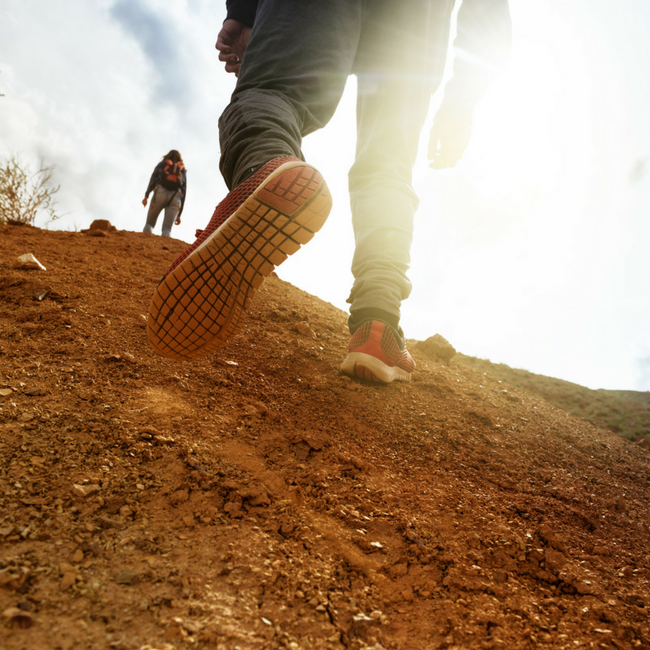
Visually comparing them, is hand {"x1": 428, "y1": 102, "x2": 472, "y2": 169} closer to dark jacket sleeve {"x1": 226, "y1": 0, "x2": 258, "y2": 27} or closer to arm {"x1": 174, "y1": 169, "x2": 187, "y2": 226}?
dark jacket sleeve {"x1": 226, "y1": 0, "x2": 258, "y2": 27}

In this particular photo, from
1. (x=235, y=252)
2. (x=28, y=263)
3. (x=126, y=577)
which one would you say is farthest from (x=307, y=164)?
(x=28, y=263)

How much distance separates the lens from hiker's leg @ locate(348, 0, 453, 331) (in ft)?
4.73

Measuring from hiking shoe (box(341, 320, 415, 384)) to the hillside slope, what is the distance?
192 cm

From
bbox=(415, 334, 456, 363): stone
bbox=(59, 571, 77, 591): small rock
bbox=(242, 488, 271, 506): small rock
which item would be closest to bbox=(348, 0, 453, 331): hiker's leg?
bbox=(242, 488, 271, 506): small rock

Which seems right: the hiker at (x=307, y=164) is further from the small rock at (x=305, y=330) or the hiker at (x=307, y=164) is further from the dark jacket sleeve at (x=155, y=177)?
the dark jacket sleeve at (x=155, y=177)

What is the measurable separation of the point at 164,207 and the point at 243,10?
527 cm

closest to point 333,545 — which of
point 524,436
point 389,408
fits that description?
point 389,408

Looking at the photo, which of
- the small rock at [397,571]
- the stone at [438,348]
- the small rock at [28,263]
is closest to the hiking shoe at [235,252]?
the small rock at [397,571]

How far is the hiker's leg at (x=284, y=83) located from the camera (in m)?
0.94

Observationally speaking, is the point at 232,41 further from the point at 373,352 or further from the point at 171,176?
A: the point at 171,176

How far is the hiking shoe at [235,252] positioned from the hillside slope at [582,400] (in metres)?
2.63

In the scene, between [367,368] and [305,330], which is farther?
[305,330]

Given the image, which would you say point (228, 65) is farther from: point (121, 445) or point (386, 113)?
point (121, 445)

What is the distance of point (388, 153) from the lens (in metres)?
1.50
